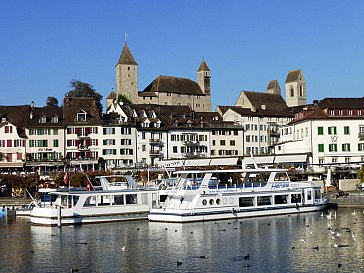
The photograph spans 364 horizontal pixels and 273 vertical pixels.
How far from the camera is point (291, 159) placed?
331 ft

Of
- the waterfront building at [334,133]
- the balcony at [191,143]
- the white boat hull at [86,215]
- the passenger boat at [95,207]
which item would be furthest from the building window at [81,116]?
the white boat hull at [86,215]

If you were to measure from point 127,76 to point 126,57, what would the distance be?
6074 millimetres

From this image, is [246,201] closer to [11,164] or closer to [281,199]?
[281,199]

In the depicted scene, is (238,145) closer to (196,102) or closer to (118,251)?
(196,102)

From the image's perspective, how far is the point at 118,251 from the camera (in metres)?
45.8

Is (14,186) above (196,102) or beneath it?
beneath

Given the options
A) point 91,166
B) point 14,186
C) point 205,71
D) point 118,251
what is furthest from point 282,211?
point 205,71

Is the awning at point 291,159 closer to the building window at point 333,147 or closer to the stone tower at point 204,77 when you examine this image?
the building window at point 333,147

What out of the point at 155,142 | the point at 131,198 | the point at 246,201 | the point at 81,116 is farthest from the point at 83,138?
the point at 246,201

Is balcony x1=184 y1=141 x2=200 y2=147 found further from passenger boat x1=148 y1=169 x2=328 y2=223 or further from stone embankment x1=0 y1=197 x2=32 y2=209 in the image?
passenger boat x1=148 y1=169 x2=328 y2=223

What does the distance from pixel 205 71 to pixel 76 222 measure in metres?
124

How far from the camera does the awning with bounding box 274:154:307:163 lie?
9994 cm

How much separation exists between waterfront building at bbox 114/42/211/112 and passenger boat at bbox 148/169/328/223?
9637cm

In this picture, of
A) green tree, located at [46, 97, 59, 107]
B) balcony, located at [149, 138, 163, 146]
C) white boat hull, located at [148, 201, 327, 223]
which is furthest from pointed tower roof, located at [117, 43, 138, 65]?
white boat hull, located at [148, 201, 327, 223]
